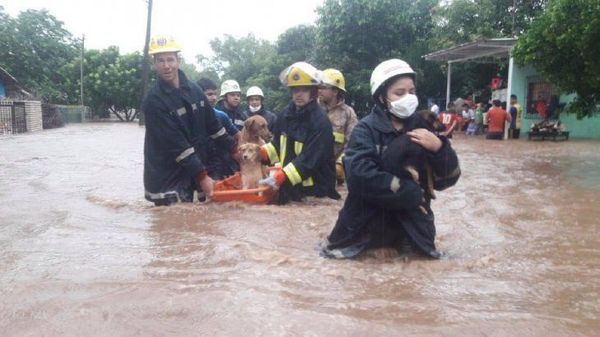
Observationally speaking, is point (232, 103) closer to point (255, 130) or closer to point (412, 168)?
point (255, 130)

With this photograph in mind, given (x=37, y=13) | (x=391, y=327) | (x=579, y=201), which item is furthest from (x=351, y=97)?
(x=37, y=13)

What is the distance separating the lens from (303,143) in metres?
5.55

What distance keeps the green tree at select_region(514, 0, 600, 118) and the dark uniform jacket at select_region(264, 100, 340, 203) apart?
4726mm

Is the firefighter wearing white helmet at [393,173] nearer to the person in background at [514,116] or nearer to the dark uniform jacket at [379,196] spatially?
the dark uniform jacket at [379,196]

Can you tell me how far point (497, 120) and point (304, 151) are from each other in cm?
1531

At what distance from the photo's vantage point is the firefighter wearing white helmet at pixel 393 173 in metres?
3.36

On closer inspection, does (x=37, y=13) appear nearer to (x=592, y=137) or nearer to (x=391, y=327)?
(x=592, y=137)

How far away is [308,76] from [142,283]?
2737 millimetres

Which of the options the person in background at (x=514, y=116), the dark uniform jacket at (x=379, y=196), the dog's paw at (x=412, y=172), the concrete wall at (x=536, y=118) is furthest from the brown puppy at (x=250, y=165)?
the concrete wall at (x=536, y=118)

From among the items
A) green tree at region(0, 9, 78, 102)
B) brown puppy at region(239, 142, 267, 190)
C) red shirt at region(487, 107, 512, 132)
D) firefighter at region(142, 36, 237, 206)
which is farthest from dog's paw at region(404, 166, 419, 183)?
green tree at region(0, 9, 78, 102)

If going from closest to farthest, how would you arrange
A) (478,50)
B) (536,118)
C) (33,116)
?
(478,50) < (536,118) < (33,116)

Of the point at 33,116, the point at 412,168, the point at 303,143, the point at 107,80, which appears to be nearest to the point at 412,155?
the point at 412,168

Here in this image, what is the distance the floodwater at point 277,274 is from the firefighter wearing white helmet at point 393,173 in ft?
0.55

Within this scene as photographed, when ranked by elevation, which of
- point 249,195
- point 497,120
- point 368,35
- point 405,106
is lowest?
point 249,195
